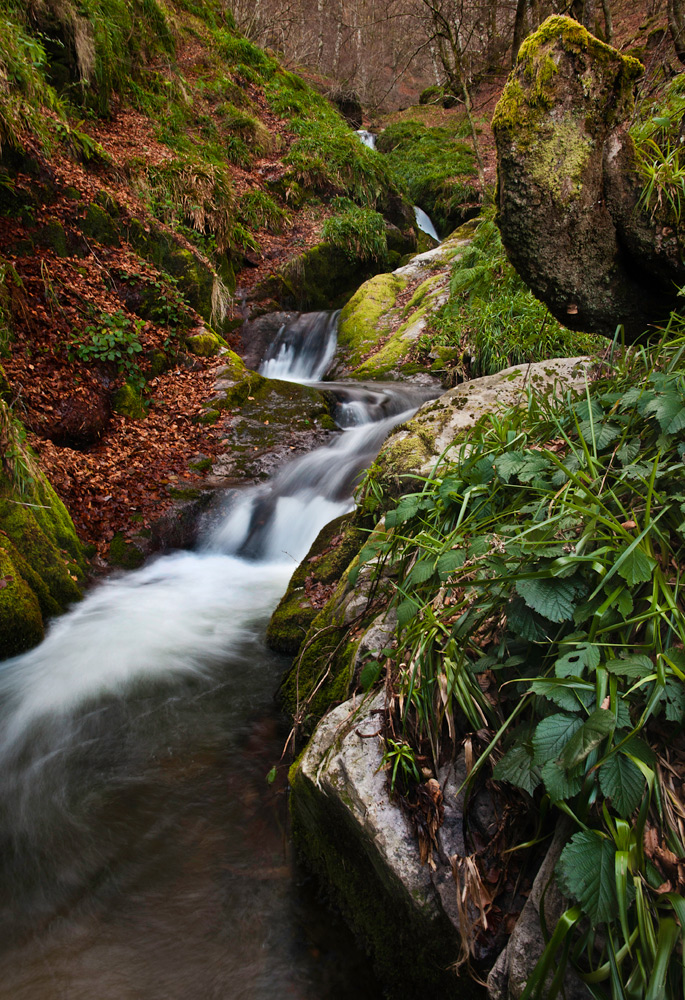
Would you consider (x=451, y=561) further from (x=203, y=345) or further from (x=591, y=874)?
(x=203, y=345)

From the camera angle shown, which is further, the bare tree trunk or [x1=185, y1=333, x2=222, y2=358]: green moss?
[x1=185, y1=333, x2=222, y2=358]: green moss

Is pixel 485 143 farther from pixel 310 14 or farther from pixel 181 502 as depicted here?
pixel 181 502

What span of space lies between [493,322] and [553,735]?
19.2ft

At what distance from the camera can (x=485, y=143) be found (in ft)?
60.5

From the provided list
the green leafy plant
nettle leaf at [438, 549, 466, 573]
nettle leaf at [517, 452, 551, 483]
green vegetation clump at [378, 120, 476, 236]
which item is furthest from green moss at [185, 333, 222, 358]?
green vegetation clump at [378, 120, 476, 236]

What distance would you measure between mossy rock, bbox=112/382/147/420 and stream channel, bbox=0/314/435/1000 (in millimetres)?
2019

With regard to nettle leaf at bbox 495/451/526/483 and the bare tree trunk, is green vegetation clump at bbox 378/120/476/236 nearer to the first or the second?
the bare tree trunk

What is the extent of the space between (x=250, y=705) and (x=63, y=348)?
4.45 meters

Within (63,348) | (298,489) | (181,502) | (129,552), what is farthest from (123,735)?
(63,348)

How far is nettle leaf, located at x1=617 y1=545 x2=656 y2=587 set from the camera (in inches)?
52.9

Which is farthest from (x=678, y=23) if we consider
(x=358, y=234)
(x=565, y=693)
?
(x=565, y=693)

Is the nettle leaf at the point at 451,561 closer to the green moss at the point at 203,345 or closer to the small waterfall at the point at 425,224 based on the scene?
the green moss at the point at 203,345

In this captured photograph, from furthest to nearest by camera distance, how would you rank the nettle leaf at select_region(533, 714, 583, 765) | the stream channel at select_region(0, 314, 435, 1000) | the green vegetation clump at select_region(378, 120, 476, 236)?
the green vegetation clump at select_region(378, 120, 476, 236)
the stream channel at select_region(0, 314, 435, 1000)
the nettle leaf at select_region(533, 714, 583, 765)

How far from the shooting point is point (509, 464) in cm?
194
